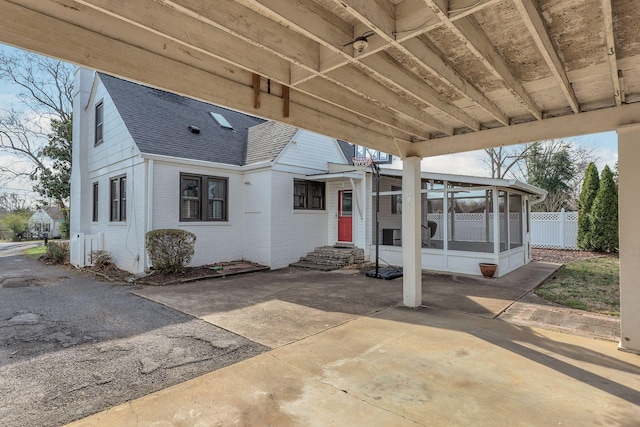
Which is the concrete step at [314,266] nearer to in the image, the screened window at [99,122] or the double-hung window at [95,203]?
the double-hung window at [95,203]

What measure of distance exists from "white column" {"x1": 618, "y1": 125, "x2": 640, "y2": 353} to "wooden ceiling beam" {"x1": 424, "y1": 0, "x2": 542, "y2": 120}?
4.93ft

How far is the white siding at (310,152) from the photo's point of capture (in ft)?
36.0

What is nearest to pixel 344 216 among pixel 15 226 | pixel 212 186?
pixel 212 186

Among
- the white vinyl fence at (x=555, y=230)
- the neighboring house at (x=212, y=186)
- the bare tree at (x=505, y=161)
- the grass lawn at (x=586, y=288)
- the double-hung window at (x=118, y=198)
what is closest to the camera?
the grass lawn at (x=586, y=288)

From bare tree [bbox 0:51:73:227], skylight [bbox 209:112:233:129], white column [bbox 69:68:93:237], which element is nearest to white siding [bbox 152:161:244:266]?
skylight [bbox 209:112:233:129]

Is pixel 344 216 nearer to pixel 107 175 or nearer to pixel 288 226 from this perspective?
pixel 288 226

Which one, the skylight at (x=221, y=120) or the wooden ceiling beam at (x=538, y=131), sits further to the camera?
the skylight at (x=221, y=120)

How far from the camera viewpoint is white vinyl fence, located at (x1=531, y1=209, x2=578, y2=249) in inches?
588

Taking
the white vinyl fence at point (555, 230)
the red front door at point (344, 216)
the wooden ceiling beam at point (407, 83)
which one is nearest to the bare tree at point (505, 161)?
the white vinyl fence at point (555, 230)

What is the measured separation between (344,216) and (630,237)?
8.46 meters

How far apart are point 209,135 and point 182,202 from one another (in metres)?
2.84

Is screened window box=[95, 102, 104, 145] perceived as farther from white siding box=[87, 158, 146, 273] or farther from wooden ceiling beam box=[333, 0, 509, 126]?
wooden ceiling beam box=[333, 0, 509, 126]

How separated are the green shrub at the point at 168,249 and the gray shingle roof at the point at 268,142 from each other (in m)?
3.60

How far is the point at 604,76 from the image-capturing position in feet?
11.0
